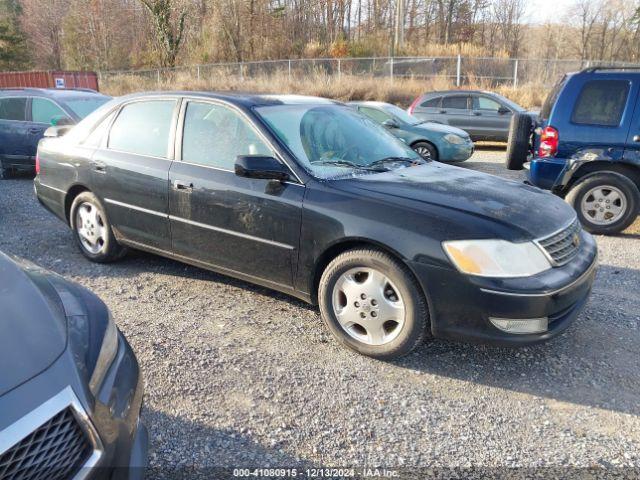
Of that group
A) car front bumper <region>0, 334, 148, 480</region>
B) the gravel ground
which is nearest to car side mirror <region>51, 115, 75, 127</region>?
the gravel ground

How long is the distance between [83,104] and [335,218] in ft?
26.4

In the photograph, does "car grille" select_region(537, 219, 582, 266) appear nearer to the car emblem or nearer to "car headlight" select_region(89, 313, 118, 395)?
the car emblem

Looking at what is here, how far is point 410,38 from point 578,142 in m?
43.5

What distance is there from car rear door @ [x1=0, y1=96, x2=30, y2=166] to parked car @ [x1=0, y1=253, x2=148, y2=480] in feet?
27.4

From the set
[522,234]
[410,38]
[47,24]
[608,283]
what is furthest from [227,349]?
[47,24]

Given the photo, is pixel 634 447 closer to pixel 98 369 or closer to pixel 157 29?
pixel 98 369

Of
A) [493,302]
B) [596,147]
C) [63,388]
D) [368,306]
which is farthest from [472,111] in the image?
[63,388]

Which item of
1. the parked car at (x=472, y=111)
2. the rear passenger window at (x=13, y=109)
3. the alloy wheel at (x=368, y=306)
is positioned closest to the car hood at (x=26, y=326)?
the alloy wheel at (x=368, y=306)

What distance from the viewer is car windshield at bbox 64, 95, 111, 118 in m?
9.28

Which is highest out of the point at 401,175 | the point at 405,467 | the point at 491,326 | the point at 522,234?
the point at 401,175

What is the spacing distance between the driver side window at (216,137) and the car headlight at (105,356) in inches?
73.6

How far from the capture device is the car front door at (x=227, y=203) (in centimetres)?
354

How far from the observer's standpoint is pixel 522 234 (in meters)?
2.99

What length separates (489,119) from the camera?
1330 centimetres
